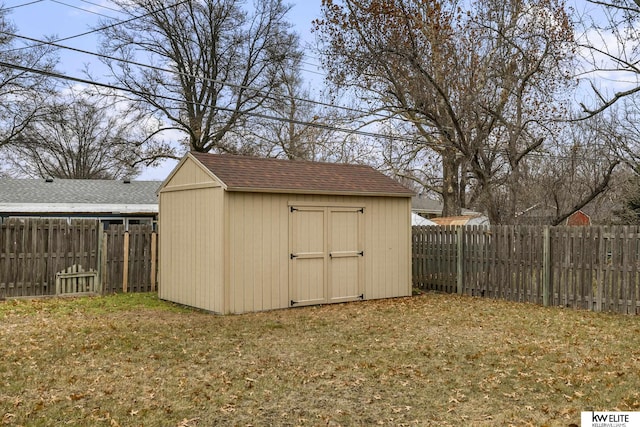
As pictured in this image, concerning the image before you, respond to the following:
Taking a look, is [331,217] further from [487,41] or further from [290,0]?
[290,0]

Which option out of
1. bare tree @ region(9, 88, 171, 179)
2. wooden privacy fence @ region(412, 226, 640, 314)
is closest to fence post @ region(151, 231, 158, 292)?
wooden privacy fence @ region(412, 226, 640, 314)

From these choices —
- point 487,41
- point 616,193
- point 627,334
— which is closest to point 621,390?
point 627,334

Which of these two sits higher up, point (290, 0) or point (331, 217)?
point (290, 0)

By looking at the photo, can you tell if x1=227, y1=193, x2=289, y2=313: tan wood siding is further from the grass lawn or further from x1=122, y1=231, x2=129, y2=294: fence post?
x1=122, y1=231, x2=129, y2=294: fence post

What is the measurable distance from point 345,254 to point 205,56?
18.5 meters

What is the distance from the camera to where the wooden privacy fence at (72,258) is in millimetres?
10836

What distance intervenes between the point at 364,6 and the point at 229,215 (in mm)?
8733

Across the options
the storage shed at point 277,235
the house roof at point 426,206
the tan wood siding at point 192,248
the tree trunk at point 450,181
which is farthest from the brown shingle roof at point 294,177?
the house roof at point 426,206

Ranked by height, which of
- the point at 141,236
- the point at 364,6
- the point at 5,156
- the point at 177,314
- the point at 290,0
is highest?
the point at 290,0

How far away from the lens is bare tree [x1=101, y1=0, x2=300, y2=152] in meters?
24.7

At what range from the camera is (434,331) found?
779 cm

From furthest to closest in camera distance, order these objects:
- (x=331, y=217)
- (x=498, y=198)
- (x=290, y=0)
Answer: (x=290, y=0)
(x=498, y=198)
(x=331, y=217)

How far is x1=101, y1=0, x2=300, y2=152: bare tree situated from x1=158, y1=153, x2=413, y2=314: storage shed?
14377mm

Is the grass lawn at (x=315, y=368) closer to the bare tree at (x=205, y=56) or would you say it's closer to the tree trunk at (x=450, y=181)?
the tree trunk at (x=450, y=181)
